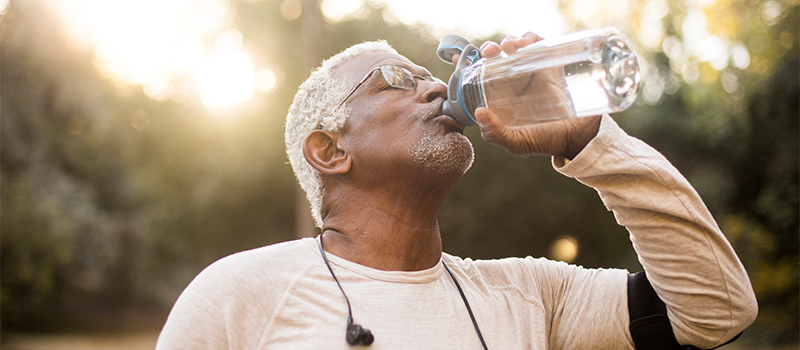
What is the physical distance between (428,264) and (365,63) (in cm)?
78

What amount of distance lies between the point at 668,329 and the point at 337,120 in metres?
1.26

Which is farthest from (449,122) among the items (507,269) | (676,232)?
(676,232)

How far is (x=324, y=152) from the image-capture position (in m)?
1.96

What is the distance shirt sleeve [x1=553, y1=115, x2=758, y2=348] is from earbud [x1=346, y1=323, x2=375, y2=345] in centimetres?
74

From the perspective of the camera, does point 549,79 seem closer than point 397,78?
Yes

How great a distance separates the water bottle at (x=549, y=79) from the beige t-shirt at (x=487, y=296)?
0.14m

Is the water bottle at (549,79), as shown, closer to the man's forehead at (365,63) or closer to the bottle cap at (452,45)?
the bottle cap at (452,45)

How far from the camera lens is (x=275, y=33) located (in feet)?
29.7

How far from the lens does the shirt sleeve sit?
5.15 ft

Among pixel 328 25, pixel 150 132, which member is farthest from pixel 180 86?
pixel 328 25

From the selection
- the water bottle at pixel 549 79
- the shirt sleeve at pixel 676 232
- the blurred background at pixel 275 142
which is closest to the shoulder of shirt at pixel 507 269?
the shirt sleeve at pixel 676 232

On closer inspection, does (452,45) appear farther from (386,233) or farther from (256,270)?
(256,270)

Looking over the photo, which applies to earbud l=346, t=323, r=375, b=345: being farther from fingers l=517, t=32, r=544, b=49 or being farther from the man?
fingers l=517, t=32, r=544, b=49

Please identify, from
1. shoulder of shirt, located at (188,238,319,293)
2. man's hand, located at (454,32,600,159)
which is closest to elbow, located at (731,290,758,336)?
man's hand, located at (454,32,600,159)
